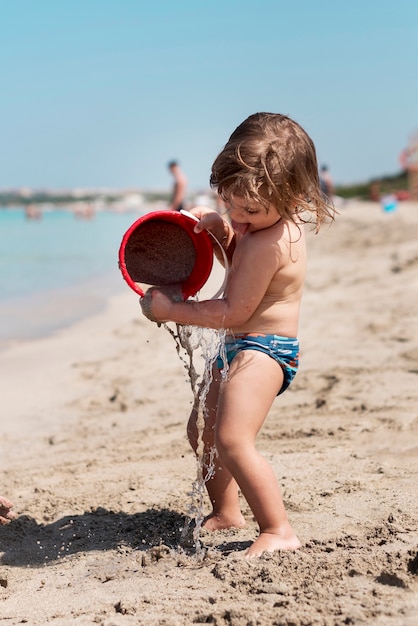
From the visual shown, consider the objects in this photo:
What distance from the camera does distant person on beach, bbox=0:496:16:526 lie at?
9.17ft

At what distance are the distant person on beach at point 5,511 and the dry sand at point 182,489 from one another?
124mm

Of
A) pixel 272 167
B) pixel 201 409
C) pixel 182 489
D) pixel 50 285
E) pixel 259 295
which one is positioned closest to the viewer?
pixel 272 167

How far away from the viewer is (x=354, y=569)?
7.13 ft

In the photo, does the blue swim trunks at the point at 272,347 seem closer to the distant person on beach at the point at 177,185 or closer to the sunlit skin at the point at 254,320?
A: the sunlit skin at the point at 254,320

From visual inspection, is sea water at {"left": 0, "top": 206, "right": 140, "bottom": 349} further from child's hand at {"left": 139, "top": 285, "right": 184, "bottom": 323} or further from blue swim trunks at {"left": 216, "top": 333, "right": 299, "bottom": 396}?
blue swim trunks at {"left": 216, "top": 333, "right": 299, "bottom": 396}

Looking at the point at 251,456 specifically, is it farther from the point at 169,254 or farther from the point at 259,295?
the point at 169,254

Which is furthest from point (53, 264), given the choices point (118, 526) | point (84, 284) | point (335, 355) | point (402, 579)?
point (402, 579)

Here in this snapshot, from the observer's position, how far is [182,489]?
327cm

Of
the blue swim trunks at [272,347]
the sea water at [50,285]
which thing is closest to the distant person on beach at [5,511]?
the blue swim trunks at [272,347]

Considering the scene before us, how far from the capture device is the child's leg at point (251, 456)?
247 centimetres

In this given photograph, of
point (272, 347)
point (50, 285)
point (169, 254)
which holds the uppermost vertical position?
point (169, 254)

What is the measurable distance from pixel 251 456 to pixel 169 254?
0.80 metres

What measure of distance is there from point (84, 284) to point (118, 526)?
955cm

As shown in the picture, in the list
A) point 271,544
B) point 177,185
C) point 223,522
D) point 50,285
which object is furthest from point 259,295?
point 177,185
